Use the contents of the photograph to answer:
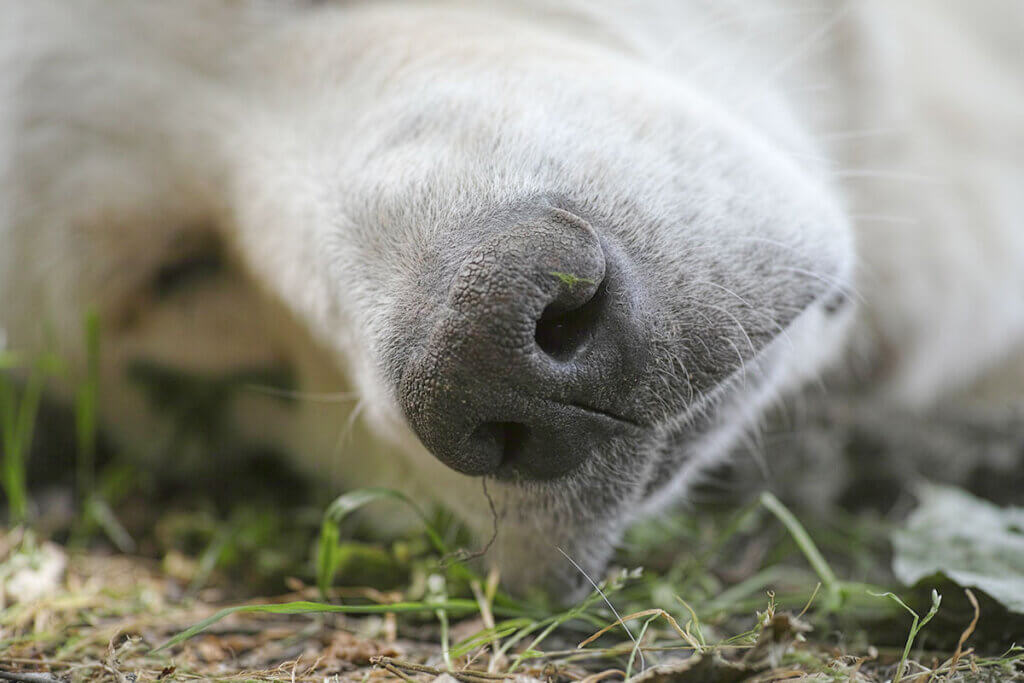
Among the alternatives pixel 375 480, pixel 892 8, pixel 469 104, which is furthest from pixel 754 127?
pixel 375 480

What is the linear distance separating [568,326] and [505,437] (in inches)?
7.8

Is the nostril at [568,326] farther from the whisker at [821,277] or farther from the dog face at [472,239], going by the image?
the whisker at [821,277]

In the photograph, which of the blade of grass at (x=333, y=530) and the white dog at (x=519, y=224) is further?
the blade of grass at (x=333, y=530)

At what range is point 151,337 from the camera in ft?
8.73

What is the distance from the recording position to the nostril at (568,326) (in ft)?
4.49

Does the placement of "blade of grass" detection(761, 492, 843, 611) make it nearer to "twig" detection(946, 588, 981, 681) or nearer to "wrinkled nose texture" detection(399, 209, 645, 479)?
"twig" detection(946, 588, 981, 681)

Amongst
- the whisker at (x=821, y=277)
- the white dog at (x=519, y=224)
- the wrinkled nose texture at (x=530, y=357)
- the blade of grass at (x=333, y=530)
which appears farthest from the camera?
the blade of grass at (x=333, y=530)

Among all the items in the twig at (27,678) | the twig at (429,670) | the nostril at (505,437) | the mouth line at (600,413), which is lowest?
the twig at (27,678)

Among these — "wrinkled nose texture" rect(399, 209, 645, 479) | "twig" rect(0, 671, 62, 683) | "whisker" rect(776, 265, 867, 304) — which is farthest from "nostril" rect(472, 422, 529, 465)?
"twig" rect(0, 671, 62, 683)

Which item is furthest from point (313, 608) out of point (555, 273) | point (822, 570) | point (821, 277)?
point (821, 277)

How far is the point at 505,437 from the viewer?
146 centimetres

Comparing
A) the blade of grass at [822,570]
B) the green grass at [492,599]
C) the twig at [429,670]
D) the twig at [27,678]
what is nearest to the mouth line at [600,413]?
the green grass at [492,599]

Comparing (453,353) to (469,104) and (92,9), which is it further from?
(92,9)

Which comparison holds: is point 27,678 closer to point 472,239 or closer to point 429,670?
point 429,670
